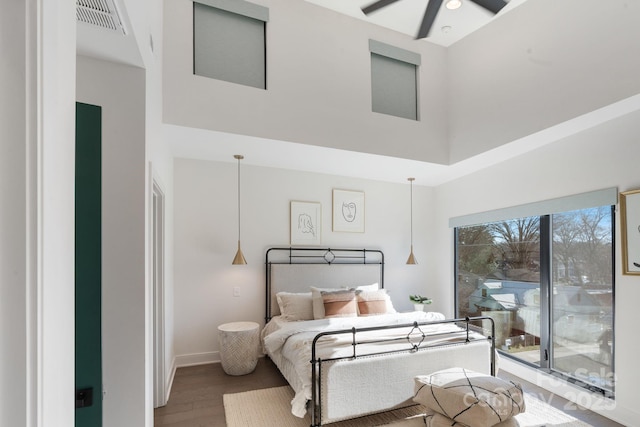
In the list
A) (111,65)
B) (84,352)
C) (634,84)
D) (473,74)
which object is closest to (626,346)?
(634,84)

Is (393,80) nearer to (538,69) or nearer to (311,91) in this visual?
(311,91)

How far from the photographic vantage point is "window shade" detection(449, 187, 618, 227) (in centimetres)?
297

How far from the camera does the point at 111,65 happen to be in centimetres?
188

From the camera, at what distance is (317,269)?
4578 mm

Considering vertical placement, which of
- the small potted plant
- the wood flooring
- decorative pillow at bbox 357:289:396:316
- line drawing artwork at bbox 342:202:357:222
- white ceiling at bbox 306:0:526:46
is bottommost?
the wood flooring

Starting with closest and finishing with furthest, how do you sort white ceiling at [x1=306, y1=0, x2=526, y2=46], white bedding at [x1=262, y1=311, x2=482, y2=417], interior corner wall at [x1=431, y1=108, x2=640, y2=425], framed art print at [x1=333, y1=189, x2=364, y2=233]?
white bedding at [x1=262, y1=311, x2=482, y2=417], interior corner wall at [x1=431, y1=108, x2=640, y2=425], white ceiling at [x1=306, y1=0, x2=526, y2=46], framed art print at [x1=333, y1=189, x2=364, y2=233]

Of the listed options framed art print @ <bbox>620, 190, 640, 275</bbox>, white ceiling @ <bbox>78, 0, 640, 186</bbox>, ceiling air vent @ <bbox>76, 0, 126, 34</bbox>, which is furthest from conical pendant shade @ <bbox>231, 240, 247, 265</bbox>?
framed art print @ <bbox>620, 190, 640, 275</bbox>

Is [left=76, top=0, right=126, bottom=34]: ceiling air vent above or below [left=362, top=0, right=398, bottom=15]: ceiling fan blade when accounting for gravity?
below

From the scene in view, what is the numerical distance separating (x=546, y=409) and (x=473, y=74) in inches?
135

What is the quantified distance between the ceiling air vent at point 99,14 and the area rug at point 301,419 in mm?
2776

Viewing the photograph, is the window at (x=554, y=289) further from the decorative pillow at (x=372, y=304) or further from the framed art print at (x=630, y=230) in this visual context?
the decorative pillow at (x=372, y=304)

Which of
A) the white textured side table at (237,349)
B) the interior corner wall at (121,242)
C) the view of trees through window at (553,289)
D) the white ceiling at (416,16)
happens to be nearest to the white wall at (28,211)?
the interior corner wall at (121,242)

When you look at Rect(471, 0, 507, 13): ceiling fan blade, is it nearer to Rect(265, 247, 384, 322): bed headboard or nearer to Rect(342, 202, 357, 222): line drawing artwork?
Rect(342, 202, 357, 222): line drawing artwork

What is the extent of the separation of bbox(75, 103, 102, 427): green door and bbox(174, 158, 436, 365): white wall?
243 cm
